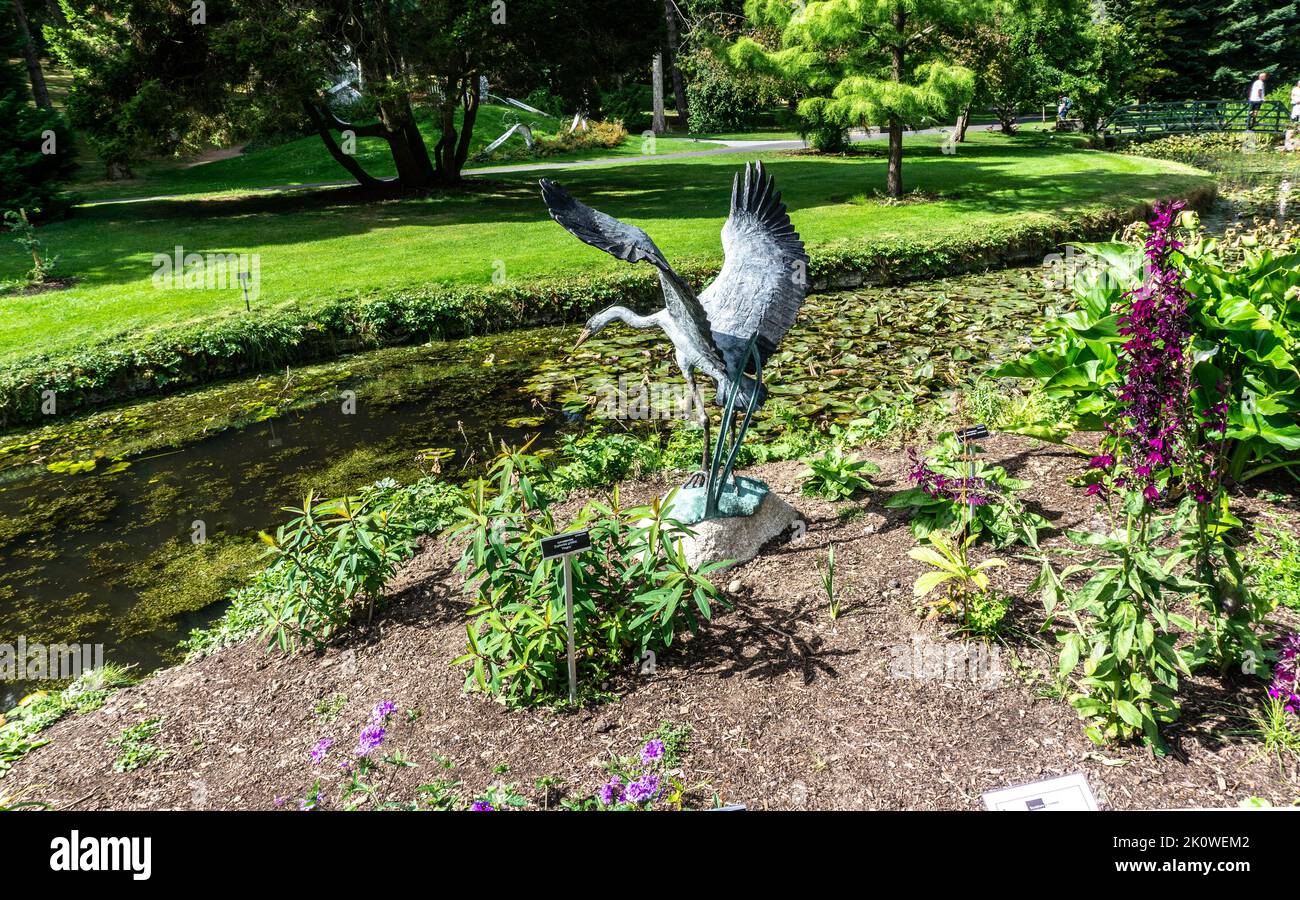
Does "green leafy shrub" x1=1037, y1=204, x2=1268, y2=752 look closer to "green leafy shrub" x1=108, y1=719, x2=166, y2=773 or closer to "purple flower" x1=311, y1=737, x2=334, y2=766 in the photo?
"purple flower" x1=311, y1=737, x2=334, y2=766

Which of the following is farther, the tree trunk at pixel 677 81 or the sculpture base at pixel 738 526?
the tree trunk at pixel 677 81

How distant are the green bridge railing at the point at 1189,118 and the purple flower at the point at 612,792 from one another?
101 ft

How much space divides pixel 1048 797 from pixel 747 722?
1233mm

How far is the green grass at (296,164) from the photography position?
72.0ft

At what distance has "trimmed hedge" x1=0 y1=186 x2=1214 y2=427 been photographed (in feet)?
29.8

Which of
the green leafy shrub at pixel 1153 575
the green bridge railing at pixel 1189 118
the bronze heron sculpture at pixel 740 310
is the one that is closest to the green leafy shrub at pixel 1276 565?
the green leafy shrub at pixel 1153 575

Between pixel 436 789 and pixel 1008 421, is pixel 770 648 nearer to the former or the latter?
pixel 436 789

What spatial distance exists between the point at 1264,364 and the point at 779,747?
359cm

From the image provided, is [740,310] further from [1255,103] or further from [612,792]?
[1255,103]

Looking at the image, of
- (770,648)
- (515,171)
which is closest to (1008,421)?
(770,648)

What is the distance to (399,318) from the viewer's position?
1088cm

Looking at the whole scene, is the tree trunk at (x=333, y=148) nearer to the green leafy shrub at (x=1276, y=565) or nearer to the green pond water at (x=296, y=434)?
the green pond water at (x=296, y=434)

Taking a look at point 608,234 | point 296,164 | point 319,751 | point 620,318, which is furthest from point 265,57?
point 319,751

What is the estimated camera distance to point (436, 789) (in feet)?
10.6
